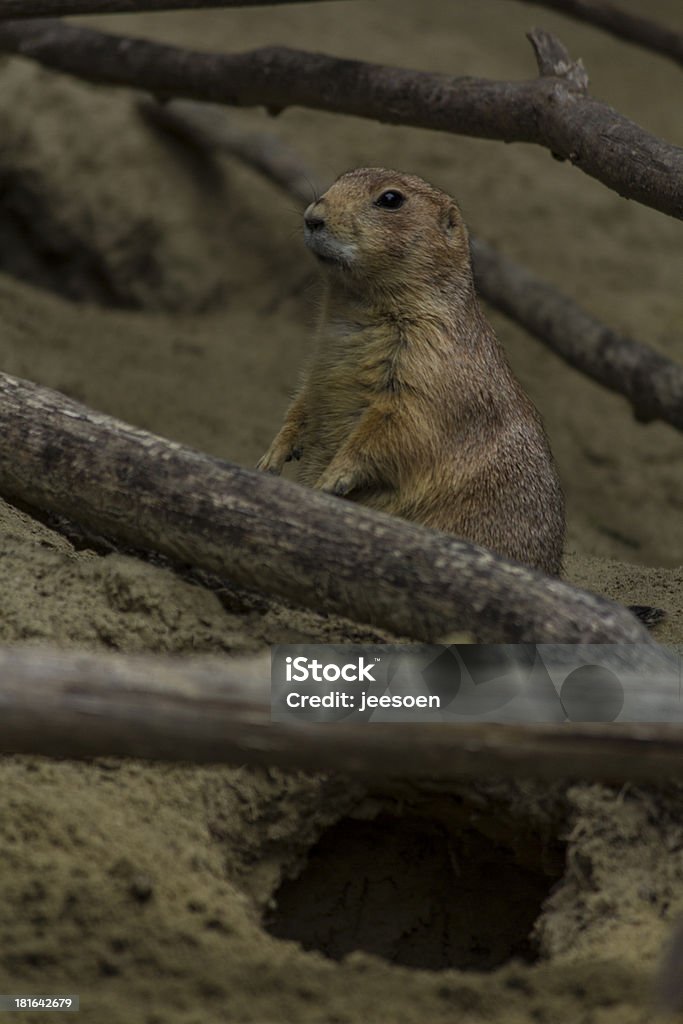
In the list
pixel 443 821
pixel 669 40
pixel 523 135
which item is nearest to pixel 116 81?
pixel 523 135

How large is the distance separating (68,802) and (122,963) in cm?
46

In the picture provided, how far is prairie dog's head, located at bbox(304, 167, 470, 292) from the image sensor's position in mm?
4090

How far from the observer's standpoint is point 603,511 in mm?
6656

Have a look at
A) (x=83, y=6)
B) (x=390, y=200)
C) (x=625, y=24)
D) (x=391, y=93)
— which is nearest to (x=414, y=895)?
(x=390, y=200)

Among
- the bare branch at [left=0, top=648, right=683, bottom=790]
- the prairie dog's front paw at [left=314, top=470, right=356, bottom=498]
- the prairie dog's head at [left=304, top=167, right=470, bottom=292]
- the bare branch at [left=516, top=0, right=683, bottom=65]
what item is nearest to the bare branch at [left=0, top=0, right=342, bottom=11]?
the prairie dog's head at [left=304, top=167, right=470, bottom=292]

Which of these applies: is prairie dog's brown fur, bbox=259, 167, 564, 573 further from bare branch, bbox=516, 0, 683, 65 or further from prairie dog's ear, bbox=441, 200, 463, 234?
bare branch, bbox=516, 0, 683, 65

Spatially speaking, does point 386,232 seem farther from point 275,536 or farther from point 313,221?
point 275,536

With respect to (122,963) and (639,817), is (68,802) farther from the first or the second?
(639,817)

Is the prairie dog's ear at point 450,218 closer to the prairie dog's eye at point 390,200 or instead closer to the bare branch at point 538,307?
the prairie dog's eye at point 390,200

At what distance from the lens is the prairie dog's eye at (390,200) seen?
4219mm

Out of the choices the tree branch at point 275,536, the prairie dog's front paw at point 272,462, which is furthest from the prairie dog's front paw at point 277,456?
the tree branch at point 275,536

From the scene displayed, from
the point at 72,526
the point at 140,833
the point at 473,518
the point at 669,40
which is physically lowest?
the point at 140,833

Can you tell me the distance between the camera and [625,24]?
6.58m

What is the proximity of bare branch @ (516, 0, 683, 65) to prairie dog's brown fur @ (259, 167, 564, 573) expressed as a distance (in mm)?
2741
